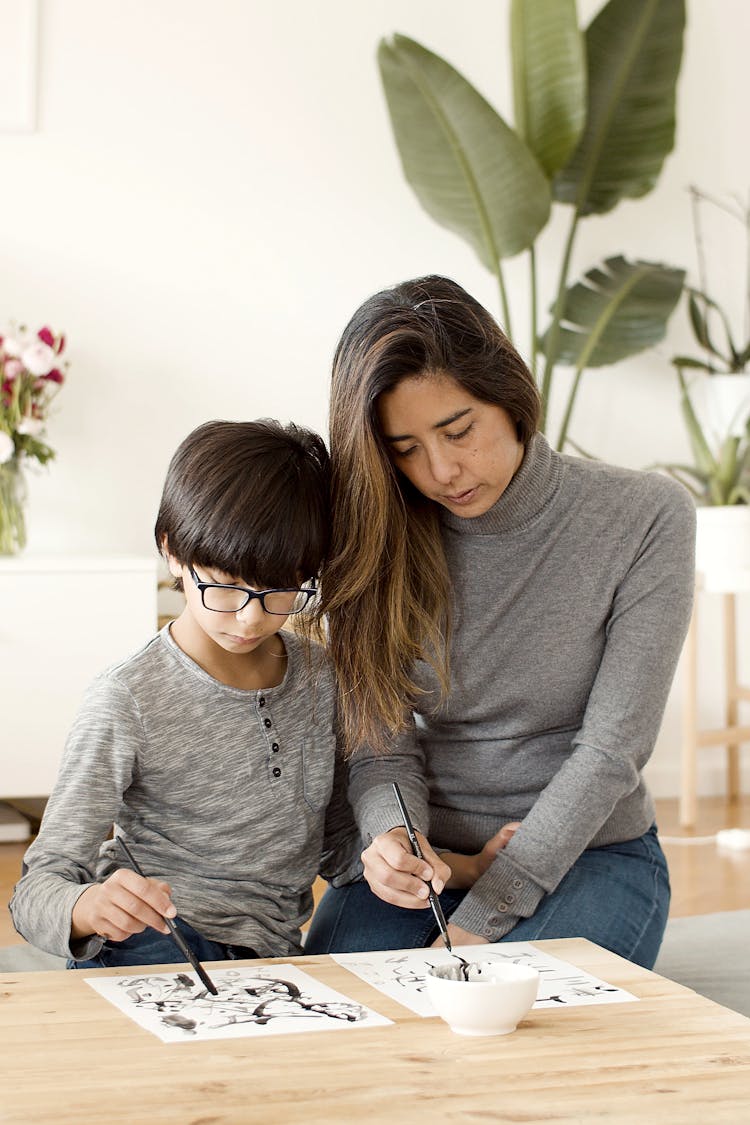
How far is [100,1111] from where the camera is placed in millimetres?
823

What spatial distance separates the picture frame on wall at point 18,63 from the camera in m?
3.26

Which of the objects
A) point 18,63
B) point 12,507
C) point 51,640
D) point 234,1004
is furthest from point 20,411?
point 234,1004

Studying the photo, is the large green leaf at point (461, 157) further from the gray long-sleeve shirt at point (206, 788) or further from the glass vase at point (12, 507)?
the gray long-sleeve shirt at point (206, 788)

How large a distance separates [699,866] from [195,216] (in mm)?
1982

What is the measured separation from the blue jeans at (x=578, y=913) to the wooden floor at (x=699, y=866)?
3.12 feet

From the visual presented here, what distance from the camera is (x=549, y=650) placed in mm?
1591

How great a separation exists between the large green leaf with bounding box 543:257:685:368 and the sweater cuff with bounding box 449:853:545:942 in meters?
2.12

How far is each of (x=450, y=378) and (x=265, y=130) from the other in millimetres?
2226

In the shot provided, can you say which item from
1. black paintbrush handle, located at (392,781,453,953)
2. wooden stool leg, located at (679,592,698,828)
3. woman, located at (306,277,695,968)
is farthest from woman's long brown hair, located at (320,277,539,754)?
wooden stool leg, located at (679,592,698,828)

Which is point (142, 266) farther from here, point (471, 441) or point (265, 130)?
point (471, 441)

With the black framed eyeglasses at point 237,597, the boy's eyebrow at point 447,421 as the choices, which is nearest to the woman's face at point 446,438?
the boy's eyebrow at point 447,421

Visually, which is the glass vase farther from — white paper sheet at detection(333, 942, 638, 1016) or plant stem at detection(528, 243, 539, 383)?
white paper sheet at detection(333, 942, 638, 1016)

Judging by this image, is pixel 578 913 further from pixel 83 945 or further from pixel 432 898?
pixel 83 945

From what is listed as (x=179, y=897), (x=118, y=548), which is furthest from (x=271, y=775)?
(x=118, y=548)
